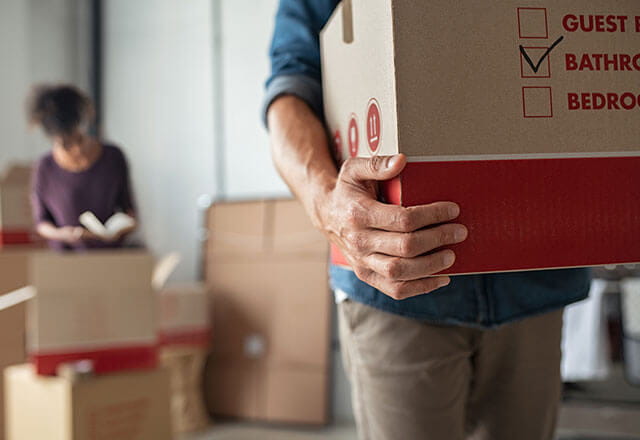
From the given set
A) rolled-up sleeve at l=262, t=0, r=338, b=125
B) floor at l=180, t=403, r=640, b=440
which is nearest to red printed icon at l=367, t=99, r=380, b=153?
rolled-up sleeve at l=262, t=0, r=338, b=125

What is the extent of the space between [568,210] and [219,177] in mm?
2635

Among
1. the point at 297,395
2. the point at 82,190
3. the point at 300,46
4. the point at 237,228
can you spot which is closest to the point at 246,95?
the point at 237,228

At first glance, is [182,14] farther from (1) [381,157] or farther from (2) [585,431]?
(1) [381,157]

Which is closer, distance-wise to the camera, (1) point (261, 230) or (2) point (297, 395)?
(2) point (297, 395)

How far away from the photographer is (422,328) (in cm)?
73

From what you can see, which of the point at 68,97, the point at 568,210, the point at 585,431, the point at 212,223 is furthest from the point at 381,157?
the point at 212,223

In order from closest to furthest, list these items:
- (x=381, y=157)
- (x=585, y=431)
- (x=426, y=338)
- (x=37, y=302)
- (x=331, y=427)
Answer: (x=381, y=157) → (x=426, y=338) → (x=37, y=302) → (x=585, y=431) → (x=331, y=427)

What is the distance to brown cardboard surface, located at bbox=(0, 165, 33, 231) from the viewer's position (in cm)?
230

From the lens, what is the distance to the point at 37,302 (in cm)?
176

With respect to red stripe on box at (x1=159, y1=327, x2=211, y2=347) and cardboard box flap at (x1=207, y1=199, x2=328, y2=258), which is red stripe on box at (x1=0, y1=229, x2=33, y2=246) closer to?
red stripe on box at (x1=159, y1=327, x2=211, y2=347)

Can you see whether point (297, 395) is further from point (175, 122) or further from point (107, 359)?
point (175, 122)

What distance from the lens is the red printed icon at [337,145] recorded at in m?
0.72

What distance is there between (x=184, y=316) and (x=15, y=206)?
2.66 ft

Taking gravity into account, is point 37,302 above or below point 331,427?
above
